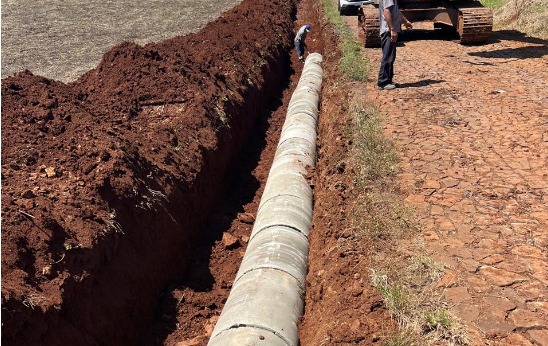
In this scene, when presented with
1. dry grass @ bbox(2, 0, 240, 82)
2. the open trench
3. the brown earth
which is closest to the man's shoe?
the brown earth

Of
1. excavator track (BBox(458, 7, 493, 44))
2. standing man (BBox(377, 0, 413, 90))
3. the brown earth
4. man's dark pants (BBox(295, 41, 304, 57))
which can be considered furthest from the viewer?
man's dark pants (BBox(295, 41, 304, 57))

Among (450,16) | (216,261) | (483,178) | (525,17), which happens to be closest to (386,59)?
(483,178)

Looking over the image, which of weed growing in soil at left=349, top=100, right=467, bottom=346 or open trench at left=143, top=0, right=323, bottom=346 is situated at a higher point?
weed growing in soil at left=349, top=100, right=467, bottom=346

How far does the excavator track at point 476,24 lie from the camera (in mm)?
12133

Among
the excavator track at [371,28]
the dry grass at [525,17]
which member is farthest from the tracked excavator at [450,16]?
the dry grass at [525,17]

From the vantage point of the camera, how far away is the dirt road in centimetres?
377

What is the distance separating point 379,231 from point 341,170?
1.78 meters

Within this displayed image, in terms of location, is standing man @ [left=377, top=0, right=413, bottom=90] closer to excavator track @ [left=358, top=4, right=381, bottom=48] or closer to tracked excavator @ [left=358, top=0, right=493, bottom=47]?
excavator track @ [left=358, top=4, right=381, bottom=48]

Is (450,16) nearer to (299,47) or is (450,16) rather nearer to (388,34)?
(299,47)

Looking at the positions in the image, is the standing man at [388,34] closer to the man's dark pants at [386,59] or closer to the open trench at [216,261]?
the man's dark pants at [386,59]

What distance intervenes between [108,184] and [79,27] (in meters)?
14.6

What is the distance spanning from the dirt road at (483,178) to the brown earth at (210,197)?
0.02m

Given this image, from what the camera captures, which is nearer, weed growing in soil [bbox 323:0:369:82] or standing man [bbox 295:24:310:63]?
weed growing in soil [bbox 323:0:369:82]

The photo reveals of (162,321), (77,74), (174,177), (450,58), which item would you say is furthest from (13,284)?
(450,58)
